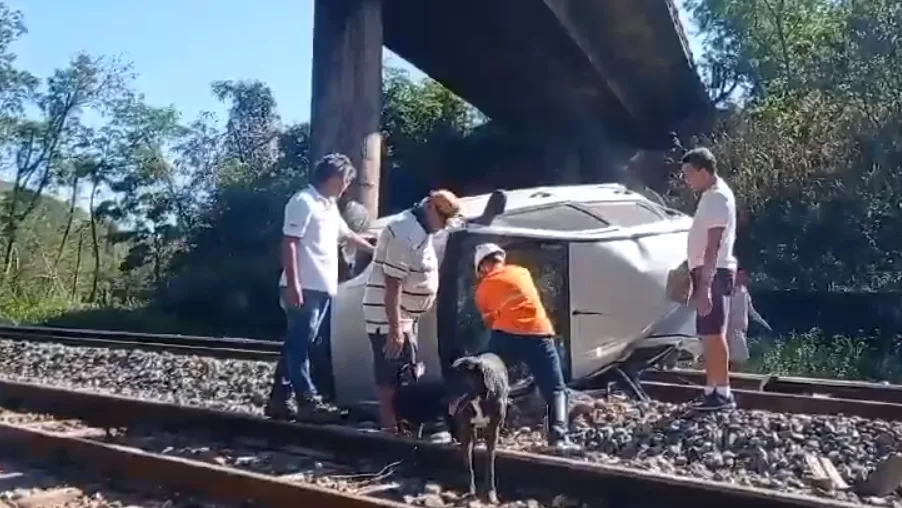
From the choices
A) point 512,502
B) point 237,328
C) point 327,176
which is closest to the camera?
point 512,502

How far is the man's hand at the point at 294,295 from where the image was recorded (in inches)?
268

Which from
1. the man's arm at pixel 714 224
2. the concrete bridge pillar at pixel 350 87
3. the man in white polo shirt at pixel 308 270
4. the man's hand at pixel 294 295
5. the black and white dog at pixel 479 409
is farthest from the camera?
the concrete bridge pillar at pixel 350 87

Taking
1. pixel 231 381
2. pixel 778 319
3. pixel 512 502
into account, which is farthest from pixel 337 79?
pixel 512 502

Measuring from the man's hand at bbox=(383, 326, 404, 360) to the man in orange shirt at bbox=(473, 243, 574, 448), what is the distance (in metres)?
0.52

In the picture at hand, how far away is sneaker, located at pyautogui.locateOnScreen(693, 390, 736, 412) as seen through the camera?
689 cm

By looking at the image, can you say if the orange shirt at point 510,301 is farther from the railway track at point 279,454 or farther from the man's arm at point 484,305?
the railway track at point 279,454

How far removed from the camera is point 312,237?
276 inches

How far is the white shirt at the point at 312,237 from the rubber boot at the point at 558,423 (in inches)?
67.8

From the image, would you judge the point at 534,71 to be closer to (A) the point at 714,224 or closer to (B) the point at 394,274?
(A) the point at 714,224

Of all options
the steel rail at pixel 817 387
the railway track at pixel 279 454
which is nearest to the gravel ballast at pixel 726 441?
the railway track at pixel 279 454

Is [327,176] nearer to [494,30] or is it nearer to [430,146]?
[494,30]

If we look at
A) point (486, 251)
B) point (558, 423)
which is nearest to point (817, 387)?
point (558, 423)

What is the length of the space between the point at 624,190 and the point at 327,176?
7.15ft

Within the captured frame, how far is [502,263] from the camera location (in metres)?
6.15
